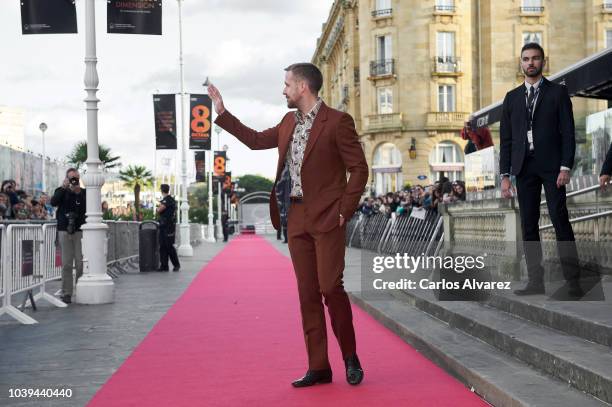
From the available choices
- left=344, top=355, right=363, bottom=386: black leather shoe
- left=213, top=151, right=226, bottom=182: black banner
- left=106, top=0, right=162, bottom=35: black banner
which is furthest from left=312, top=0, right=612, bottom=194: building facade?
left=344, top=355, right=363, bottom=386: black leather shoe

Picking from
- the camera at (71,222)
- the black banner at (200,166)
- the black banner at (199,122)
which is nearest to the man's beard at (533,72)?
the camera at (71,222)

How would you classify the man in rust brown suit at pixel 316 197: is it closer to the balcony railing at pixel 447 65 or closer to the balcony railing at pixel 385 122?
the balcony railing at pixel 385 122

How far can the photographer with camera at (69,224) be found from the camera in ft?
42.9

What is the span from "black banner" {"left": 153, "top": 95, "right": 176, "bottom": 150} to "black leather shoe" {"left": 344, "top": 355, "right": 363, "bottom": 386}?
23.7 m

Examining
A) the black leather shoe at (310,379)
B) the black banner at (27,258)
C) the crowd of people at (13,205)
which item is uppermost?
the crowd of people at (13,205)

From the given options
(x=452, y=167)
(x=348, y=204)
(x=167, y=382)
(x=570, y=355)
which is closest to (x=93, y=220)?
(x=167, y=382)

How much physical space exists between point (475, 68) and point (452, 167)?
6.14m

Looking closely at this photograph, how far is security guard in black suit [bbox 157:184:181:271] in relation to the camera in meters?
21.2

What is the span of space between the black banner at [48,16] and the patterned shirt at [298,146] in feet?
27.5

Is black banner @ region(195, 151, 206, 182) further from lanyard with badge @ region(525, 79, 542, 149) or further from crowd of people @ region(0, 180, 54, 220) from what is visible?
lanyard with badge @ region(525, 79, 542, 149)

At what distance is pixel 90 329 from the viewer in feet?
31.9

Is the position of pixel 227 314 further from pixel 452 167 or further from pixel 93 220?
pixel 452 167

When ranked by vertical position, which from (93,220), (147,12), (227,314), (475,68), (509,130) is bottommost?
(227,314)

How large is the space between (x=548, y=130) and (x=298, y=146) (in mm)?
2488
